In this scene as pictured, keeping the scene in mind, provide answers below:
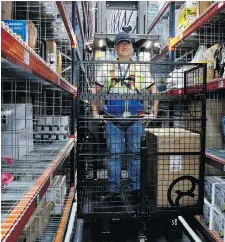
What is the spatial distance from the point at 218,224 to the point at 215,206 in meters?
0.16

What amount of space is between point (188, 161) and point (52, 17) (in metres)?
1.85

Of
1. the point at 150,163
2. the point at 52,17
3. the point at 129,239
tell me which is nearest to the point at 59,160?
the point at 150,163

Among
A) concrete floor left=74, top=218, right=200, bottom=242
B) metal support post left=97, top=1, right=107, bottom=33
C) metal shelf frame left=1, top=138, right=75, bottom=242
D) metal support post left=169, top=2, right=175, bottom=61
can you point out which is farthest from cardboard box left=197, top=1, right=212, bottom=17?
metal support post left=97, top=1, right=107, bottom=33

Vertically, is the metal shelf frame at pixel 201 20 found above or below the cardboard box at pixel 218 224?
above

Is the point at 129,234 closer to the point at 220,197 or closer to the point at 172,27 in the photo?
the point at 220,197

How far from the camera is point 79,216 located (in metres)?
2.52

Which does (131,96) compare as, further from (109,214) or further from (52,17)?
(52,17)

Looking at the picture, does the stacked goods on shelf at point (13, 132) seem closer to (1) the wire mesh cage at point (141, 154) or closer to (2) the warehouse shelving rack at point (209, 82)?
(1) the wire mesh cage at point (141, 154)

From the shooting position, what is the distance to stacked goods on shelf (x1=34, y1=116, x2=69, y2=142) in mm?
3043

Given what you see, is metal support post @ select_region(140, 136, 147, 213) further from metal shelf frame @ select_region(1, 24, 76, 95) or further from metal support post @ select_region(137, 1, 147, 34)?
metal support post @ select_region(137, 1, 147, 34)

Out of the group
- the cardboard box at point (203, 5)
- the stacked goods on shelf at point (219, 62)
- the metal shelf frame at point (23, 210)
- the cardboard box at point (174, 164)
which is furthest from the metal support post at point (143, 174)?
the cardboard box at point (203, 5)

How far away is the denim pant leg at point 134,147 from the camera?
2902 mm

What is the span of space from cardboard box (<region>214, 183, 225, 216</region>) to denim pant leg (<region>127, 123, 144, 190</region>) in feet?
2.32

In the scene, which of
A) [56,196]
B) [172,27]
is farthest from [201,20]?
[56,196]
